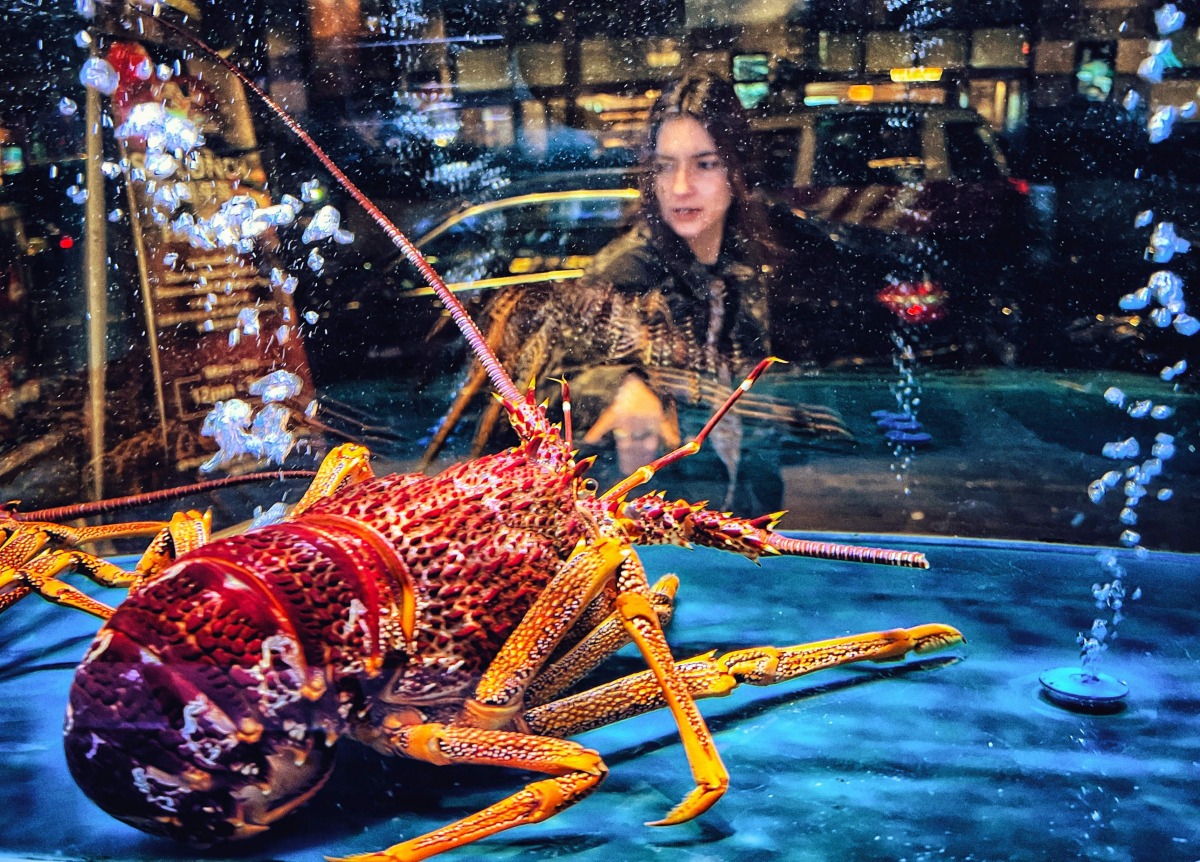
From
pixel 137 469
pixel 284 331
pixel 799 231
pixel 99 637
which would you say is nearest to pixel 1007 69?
pixel 799 231

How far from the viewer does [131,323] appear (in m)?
1.83

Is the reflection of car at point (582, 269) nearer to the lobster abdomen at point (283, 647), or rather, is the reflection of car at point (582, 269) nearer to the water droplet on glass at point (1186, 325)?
the water droplet on glass at point (1186, 325)

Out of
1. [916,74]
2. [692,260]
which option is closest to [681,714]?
[692,260]

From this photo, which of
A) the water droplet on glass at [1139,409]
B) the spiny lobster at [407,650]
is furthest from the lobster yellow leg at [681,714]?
the water droplet on glass at [1139,409]

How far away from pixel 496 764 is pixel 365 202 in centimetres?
107

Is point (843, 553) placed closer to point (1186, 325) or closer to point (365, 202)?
point (1186, 325)

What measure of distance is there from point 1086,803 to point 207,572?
3.66 ft

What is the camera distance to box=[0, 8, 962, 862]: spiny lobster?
1042mm

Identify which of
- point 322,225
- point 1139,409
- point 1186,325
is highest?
point 322,225

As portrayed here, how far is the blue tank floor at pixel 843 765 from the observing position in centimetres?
111

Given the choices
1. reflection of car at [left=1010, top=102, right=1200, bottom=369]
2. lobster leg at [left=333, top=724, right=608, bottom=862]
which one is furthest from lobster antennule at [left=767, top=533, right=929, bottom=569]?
reflection of car at [left=1010, top=102, right=1200, bottom=369]

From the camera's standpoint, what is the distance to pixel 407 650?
1.18 metres

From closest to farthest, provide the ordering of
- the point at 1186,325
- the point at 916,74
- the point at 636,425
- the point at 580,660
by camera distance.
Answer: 1. the point at 580,660
2. the point at 916,74
3. the point at 1186,325
4. the point at 636,425

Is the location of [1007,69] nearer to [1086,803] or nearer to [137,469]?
[1086,803]
